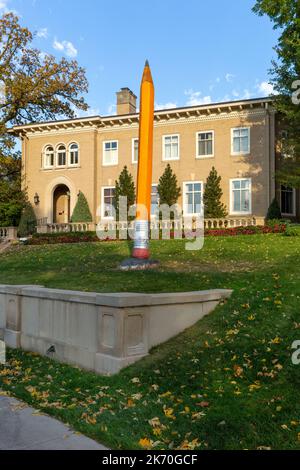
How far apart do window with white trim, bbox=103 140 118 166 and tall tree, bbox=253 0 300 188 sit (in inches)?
511

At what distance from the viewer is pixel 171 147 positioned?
3322 cm

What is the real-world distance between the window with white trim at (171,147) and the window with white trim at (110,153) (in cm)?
382

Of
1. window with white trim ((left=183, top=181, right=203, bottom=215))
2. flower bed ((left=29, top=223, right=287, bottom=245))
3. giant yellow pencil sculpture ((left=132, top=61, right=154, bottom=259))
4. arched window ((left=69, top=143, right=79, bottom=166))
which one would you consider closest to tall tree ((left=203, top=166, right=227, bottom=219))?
window with white trim ((left=183, top=181, right=203, bottom=215))

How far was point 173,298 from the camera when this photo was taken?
8281 mm

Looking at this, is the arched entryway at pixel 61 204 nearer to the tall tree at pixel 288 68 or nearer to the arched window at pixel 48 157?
the arched window at pixel 48 157

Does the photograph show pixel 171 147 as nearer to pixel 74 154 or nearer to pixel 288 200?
pixel 74 154

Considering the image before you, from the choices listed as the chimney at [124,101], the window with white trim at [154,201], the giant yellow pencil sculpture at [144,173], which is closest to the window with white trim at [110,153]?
the chimney at [124,101]

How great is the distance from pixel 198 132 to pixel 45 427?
2883 centimetres

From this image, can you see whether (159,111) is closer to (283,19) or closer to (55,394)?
(283,19)

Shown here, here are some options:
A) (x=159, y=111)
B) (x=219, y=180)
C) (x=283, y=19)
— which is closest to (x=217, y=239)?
(x=219, y=180)

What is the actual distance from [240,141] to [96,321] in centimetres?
2551

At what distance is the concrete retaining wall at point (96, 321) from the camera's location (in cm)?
729

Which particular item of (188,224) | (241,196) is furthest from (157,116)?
(188,224)

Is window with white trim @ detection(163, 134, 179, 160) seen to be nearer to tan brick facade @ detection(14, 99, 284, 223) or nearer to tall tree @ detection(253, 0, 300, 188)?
tan brick facade @ detection(14, 99, 284, 223)
